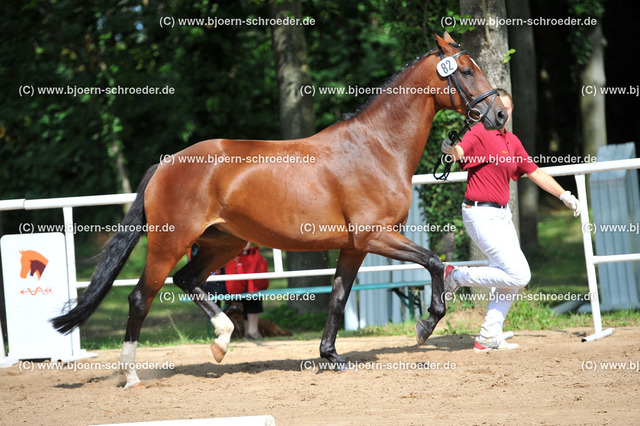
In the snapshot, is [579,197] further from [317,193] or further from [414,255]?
[317,193]

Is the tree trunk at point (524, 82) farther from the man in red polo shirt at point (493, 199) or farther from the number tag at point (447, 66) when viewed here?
the number tag at point (447, 66)

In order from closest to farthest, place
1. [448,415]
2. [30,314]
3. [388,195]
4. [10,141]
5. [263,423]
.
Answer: [263,423] → [448,415] → [388,195] → [30,314] → [10,141]

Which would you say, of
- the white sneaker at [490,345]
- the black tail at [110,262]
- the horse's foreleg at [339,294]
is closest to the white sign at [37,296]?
the black tail at [110,262]

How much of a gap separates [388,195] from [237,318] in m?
4.21

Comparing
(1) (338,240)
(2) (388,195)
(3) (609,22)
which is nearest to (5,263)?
(1) (338,240)

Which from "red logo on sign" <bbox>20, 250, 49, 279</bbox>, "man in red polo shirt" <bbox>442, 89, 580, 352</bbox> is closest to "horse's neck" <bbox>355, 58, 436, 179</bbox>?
"man in red polo shirt" <bbox>442, 89, 580, 352</bbox>

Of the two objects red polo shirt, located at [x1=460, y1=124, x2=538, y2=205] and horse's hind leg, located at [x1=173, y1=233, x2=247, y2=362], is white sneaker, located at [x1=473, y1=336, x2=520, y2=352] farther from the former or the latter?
horse's hind leg, located at [x1=173, y1=233, x2=247, y2=362]

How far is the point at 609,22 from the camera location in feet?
66.4

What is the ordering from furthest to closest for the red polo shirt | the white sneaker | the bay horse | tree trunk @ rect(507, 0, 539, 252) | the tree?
the tree < tree trunk @ rect(507, 0, 539, 252) < the white sneaker < the red polo shirt < the bay horse

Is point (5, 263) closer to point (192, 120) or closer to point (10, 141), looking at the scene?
point (192, 120)

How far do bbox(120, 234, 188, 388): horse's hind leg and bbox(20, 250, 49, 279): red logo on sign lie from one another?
1.61 metres

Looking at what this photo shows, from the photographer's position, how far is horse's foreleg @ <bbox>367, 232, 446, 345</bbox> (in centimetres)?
548

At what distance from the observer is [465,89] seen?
5.57 m

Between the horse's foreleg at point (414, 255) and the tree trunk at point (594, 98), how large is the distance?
935 centimetres
